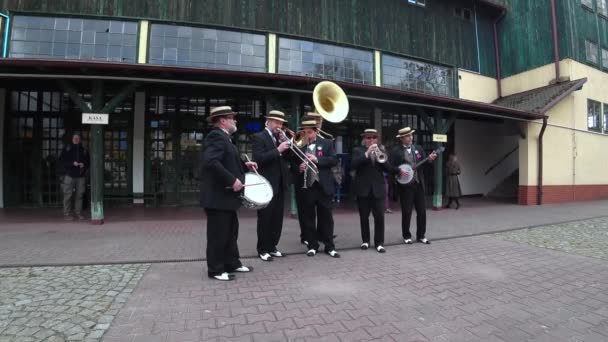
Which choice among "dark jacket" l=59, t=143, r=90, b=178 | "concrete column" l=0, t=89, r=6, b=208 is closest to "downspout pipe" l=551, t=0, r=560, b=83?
"dark jacket" l=59, t=143, r=90, b=178

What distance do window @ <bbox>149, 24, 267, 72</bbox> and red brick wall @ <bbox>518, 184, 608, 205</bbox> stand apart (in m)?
9.72

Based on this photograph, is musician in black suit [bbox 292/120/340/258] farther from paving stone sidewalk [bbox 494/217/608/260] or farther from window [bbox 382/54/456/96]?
window [bbox 382/54/456/96]

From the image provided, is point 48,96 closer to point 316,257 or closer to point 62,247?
point 62,247

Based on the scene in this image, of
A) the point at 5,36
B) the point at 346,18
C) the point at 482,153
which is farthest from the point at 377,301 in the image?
the point at 482,153

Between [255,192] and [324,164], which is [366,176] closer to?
[324,164]

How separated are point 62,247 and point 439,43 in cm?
1351

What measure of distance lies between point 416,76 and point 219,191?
11.0 meters

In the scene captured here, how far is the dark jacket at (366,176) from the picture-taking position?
540cm

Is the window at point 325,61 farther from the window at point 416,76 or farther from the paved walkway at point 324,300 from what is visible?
the paved walkway at point 324,300

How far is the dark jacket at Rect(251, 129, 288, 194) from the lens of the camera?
457 centimetres

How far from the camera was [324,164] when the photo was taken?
500 cm

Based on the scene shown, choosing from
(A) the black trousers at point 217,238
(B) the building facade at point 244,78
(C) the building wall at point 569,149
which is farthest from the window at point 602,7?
(A) the black trousers at point 217,238

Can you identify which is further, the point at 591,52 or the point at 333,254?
the point at 591,52

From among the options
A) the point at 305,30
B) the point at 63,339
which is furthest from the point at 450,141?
the point at 63,339
